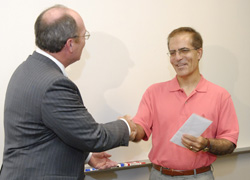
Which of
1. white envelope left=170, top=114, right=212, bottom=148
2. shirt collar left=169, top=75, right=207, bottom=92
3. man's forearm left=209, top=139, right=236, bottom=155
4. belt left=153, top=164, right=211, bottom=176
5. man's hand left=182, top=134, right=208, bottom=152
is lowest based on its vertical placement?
belt left=153, top=164, right=211, bottom=176

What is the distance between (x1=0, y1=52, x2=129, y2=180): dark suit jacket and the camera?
1.33m

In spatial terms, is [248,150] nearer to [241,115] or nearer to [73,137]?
[241,115]

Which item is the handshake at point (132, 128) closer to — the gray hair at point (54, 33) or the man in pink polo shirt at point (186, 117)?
the man in pink polo shirt at point (186, 117)

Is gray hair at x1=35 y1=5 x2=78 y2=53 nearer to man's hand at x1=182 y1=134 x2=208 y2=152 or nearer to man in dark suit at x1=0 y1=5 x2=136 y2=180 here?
man in dark suit at x1=0 y1=5 x2=136 y2=180

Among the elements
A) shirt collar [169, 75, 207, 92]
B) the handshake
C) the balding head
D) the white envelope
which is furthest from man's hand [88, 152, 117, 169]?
the balding head

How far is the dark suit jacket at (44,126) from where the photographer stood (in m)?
1.33

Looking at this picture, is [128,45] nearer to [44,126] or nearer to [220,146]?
[220,146]

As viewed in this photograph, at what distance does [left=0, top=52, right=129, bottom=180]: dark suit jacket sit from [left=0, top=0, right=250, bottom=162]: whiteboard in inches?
26.2

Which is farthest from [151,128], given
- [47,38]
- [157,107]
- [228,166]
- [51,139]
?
[228,166]

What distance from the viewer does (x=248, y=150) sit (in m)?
2.88

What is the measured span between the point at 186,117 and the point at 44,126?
94cm

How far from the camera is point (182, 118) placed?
6.20ft

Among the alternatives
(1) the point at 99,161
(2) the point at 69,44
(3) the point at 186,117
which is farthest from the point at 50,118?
(3) the point at 186,117

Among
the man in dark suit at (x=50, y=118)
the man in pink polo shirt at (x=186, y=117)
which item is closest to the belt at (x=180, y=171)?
the man in pink polo shirt at (x=186, y=117)
